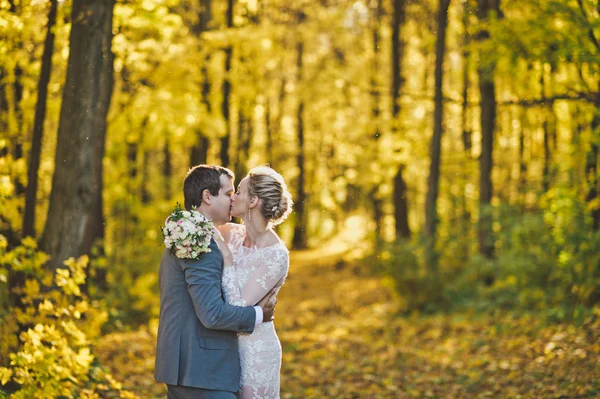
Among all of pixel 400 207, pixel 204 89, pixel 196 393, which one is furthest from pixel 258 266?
pixel 400 207

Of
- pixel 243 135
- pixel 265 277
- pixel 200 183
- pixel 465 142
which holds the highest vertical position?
pixel 243 135

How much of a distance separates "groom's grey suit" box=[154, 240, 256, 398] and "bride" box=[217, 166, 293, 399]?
171 millimetres

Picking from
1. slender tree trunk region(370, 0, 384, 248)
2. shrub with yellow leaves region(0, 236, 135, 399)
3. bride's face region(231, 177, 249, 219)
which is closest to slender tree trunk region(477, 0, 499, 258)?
slender tree trunk region(370, 0, 384, 248)

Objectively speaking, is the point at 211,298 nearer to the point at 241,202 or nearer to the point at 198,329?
the point at 198,329

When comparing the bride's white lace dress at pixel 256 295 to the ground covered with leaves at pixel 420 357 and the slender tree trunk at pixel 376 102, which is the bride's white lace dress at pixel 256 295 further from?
the slender tree trunk at pixel 376 102

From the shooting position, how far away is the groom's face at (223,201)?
437 centimetres

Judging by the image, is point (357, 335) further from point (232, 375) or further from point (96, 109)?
point (232, 375)

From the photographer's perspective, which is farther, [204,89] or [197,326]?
[204,89]

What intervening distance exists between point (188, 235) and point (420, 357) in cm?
770

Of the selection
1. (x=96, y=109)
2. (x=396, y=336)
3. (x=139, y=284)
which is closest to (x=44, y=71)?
(x=96, y=109)

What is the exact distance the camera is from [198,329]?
4.11 meters

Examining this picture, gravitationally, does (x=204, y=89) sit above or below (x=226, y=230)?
above

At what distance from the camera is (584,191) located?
10008mm

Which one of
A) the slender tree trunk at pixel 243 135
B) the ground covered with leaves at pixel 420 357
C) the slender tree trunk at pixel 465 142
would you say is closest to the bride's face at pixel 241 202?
the ground covered with leaves at pixel 420 357
